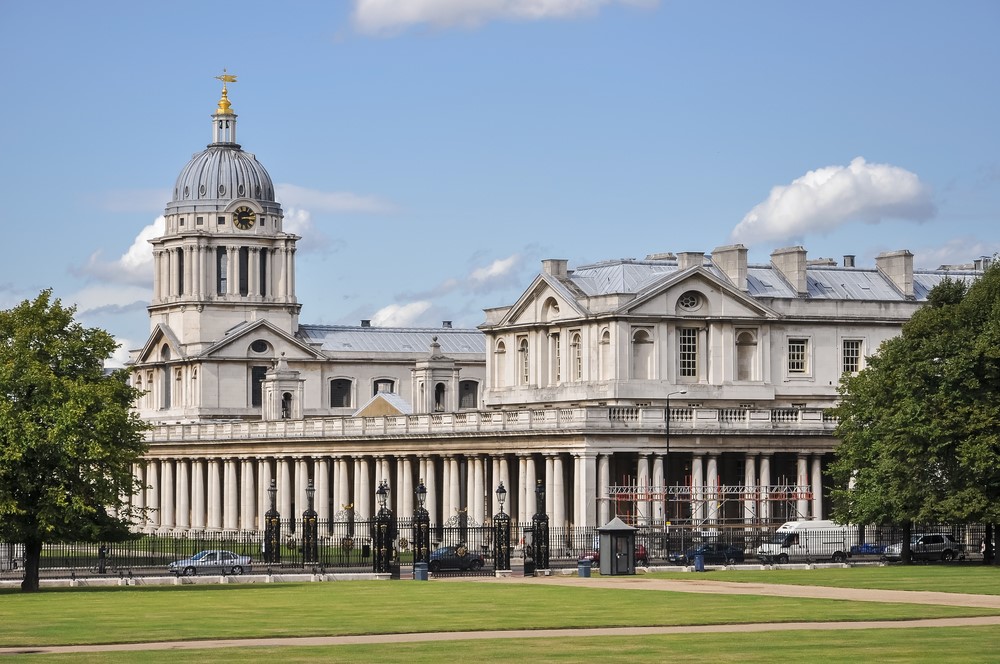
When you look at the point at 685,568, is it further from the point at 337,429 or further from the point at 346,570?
the point at 337,429

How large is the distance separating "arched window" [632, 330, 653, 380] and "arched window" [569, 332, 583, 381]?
3.59 m

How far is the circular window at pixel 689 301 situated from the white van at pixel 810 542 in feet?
73.4

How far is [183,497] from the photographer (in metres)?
154

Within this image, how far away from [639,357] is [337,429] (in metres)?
21.3

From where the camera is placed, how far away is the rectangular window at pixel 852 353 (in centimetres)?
12975

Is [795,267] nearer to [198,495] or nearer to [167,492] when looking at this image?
Answer: [198,495]

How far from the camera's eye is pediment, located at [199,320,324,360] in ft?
568

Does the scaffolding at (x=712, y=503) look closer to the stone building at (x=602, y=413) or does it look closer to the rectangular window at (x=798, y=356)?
the stone building at (x=602, y=413)

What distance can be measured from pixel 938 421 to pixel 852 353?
42809 mm

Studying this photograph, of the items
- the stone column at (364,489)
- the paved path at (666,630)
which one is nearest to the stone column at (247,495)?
the stone column at (364,489)

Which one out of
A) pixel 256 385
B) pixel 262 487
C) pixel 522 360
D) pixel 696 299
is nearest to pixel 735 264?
pixel 696 299

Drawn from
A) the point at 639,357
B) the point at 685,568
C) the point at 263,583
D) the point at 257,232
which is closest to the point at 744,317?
the point at 639,357

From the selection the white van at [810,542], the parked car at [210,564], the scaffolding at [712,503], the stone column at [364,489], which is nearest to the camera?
the parked car at [210,564]

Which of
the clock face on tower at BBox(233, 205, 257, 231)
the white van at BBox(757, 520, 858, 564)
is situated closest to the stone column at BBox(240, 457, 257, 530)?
the clock face on tower at BBox(233, 205, 257, 231)
